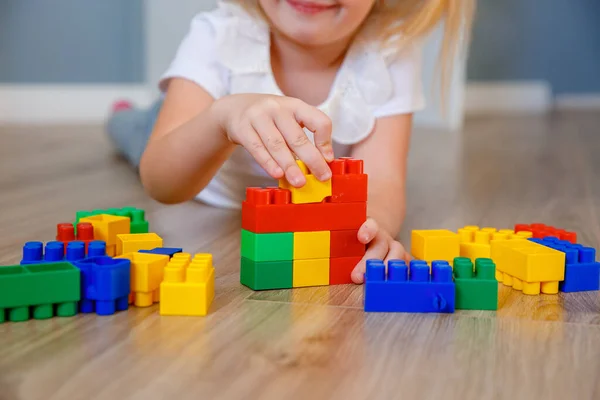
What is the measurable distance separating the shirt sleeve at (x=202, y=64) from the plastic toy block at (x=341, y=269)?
1.51 ft

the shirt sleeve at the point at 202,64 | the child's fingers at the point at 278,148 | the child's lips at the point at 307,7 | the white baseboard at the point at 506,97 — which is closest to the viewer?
the child's fingers at the point at 278,148

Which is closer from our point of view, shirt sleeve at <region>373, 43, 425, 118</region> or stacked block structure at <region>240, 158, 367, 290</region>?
stacked block structure at <region>240, 158, 367, 290</region>

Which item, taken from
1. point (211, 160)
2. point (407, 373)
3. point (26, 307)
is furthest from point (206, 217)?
point (407, 373)

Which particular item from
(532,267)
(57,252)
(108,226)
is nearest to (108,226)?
(108,226)

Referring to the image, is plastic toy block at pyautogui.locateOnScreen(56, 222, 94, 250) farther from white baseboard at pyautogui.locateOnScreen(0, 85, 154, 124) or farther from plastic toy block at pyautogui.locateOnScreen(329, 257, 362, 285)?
white baseboard at pyautogui.locateOnScreen(0, 85, 154, 124)

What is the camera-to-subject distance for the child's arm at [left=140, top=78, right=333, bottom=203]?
78 cm

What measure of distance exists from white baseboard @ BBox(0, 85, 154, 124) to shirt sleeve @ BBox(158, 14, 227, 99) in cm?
156

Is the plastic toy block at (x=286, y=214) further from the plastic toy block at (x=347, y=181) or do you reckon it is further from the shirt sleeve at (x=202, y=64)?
the shirt sleeve at (x=202, y=64)

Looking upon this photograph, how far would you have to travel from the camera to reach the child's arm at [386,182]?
86 cm

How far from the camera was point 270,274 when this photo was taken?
0.79 meters

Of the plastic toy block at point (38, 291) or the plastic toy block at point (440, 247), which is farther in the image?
the plastic toy block at point (440, 247)

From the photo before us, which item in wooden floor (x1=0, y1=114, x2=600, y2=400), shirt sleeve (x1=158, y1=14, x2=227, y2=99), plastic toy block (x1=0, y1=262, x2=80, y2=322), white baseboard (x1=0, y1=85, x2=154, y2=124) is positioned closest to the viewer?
wooden floor (x1=0, y1=114, x2=600, y2=400)

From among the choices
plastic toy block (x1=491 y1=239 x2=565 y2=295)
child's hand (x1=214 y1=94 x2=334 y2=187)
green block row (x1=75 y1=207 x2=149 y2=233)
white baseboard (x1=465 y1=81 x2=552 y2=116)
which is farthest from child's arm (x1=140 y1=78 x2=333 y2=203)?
white baseboard (x1=465 y1=81 x2=552 y2=116)

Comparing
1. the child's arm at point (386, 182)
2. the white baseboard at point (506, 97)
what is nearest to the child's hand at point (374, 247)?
the child's arm at point (386, 182)
